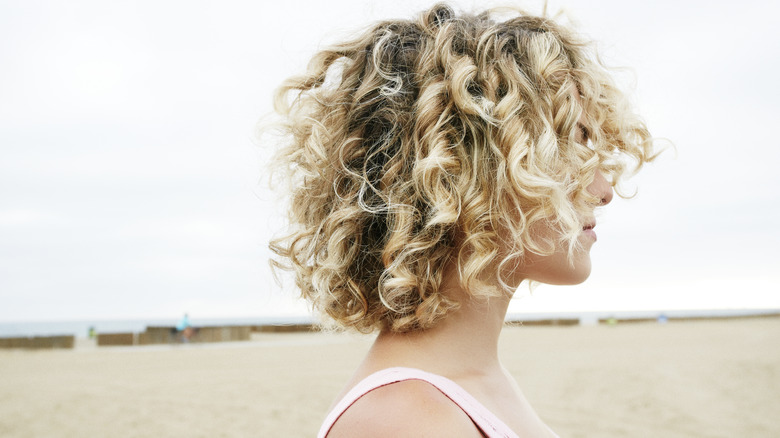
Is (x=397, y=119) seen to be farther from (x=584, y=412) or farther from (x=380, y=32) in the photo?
(x=584, y=412)

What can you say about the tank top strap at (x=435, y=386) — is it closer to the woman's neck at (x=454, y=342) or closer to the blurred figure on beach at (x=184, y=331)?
the woman's neck at (x=454, y=342)

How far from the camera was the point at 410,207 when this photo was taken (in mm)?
1458

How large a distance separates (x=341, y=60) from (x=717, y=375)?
1416cm

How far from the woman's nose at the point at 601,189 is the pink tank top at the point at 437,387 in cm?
69

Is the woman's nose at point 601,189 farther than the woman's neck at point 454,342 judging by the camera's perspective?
Yes

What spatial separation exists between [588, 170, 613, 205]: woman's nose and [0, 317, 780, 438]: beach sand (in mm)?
7348

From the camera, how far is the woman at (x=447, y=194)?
1443 mm

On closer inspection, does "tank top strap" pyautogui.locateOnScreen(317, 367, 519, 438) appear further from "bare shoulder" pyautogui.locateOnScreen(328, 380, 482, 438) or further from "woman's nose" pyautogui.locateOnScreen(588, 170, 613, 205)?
"woman's nose" pyautogui.locateOnScreen(588, 170, 613, 205)

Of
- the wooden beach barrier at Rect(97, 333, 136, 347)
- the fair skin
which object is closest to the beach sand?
the wooden beach barrier at Rect(97, 333, 136, 347)

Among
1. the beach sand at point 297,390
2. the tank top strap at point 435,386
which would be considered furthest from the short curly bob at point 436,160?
the beach sand at point 297,390

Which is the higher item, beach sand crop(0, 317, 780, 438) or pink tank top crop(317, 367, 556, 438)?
pink tank top crop(317, 367, 556, 438)

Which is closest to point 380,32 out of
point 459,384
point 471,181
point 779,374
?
point 471,181

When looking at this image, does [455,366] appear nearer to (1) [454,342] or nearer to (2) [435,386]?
(1) [454,342]

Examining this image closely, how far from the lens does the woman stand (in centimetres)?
144
